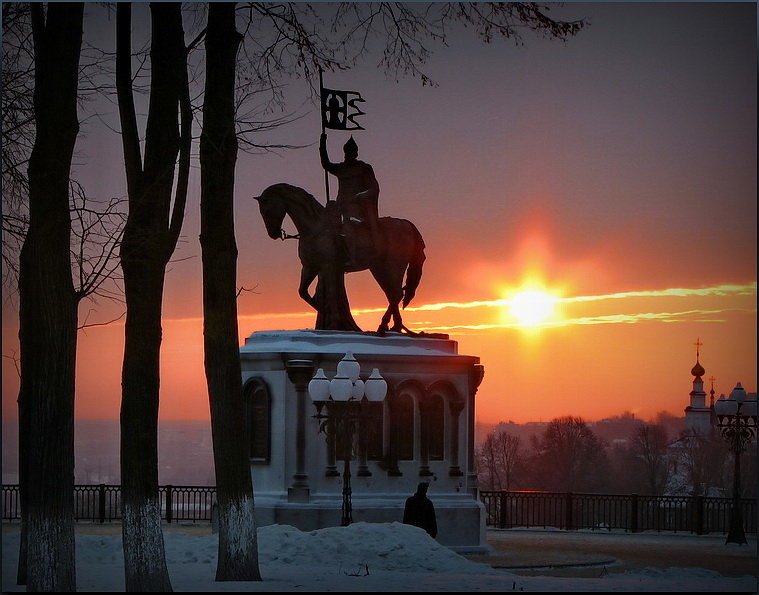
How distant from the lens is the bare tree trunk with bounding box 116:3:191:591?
542 inches

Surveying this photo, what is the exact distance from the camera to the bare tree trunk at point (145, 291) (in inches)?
542

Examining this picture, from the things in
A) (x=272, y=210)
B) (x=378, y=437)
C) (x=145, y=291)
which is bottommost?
(x=378, y=437)

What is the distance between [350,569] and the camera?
55.1 ft

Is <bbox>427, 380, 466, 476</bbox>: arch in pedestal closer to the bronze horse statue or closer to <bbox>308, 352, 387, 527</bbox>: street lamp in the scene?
the bronze horse statue

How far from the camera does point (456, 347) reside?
2423 cm

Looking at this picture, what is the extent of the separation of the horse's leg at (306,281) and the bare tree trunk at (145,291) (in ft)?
30.2

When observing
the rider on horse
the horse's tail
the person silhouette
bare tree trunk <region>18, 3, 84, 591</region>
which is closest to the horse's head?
the rider on horse

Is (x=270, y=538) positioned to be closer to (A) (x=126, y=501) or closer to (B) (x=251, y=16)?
(A) (x=126, y=501)

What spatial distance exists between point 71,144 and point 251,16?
4.01 meters

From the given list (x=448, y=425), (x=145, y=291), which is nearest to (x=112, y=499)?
(x=448, y=425)

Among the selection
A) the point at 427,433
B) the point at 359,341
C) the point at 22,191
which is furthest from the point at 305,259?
the point at 22,191

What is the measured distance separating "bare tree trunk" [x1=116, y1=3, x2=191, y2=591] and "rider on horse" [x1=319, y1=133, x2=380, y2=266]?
8.87 metres

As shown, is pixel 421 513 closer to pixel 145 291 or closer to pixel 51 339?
pixel 145 291

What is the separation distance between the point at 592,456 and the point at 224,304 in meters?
39.7
